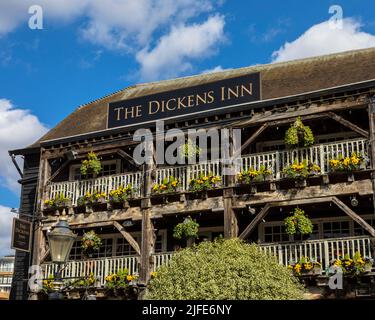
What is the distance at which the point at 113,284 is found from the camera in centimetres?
1939

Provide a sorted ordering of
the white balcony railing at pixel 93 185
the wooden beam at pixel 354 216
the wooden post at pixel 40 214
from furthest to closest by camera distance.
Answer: the wooden post at pixel 40 214, the white balcony railing at pixel 93 185, the wooden beam at pixel 354 216

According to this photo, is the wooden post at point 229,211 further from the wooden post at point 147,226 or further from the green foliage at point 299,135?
the wooden post at point 147,226

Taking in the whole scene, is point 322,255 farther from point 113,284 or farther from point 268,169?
point 113,284

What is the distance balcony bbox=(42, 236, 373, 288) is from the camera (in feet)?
54.5

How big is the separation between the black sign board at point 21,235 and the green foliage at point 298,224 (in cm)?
937

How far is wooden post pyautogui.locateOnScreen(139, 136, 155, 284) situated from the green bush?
375 centimetres

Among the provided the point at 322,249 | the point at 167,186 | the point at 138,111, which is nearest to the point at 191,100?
the point at 138,111

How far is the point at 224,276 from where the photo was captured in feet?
45.2

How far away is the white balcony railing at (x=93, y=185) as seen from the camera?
817 inches

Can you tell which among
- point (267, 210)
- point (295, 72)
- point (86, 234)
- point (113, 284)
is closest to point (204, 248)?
point (267, 210)

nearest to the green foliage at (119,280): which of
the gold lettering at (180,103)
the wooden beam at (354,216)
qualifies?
the gold lettering at (180,103)
